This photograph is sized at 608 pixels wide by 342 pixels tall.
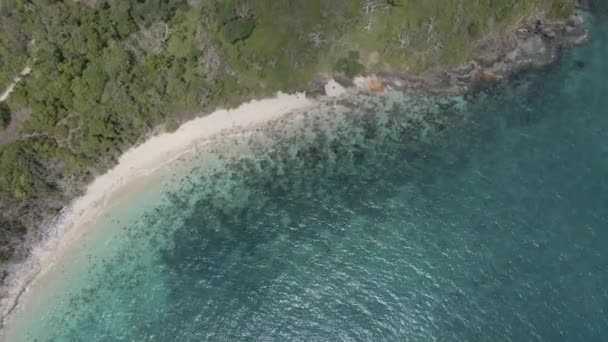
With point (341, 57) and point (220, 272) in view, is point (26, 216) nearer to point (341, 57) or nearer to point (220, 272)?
point (220, 272)

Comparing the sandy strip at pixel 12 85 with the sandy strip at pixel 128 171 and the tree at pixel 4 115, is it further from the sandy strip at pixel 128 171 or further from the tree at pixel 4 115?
the sandy strip at pixel 128 171

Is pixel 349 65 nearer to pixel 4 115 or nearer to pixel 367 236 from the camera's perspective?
pixel 367 236

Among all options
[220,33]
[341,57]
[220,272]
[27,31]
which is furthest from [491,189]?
[27,31]

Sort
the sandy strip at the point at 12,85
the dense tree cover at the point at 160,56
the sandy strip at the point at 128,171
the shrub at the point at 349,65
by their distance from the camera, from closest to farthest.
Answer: the sandy strip at the point at 128,171 < the dense tree cover at the point at 160,56 < the sandy strip at the point at 12,85 < the shrub at the point at 349,65

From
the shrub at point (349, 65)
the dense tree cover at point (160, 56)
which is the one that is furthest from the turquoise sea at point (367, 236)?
the dense tree cover at point (160, 56)

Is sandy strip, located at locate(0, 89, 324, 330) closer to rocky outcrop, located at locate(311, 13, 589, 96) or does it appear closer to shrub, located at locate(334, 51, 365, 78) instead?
shrub, located at locate(334, 51, 365, 78)

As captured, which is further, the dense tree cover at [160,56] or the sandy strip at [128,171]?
the dense tree cover at [160,56]
